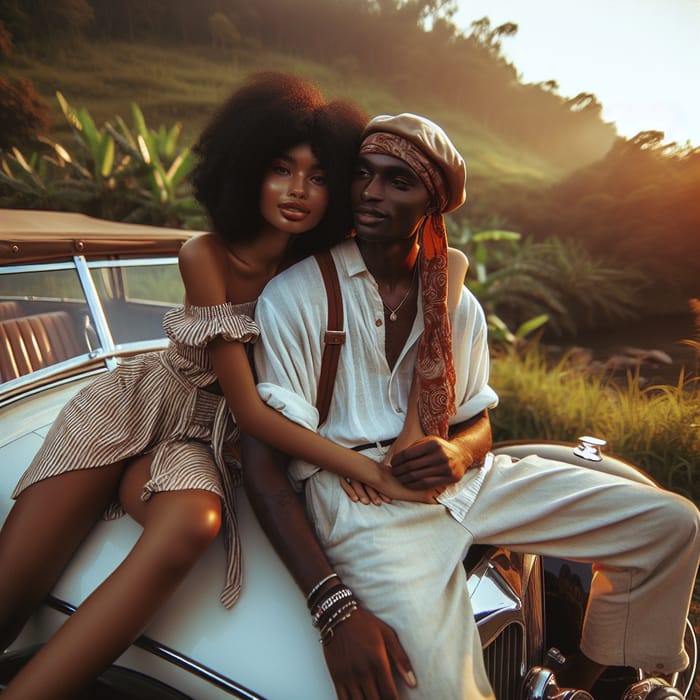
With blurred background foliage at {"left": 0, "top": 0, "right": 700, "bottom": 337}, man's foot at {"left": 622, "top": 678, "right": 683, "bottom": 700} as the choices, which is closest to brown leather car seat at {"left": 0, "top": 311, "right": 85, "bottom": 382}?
man's foot at {"left": 622, "top": 678, "right": 683, "bottom": 700}

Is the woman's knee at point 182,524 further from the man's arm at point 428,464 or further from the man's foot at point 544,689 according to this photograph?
the man's foot at point 544,689

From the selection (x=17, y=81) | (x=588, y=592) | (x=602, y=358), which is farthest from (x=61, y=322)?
(x=17, y=81)

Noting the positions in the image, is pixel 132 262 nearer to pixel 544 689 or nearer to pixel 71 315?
pixel 71 315

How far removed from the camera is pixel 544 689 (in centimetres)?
149

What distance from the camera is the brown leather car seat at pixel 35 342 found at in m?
2.24

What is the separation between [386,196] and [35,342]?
5.35 ft

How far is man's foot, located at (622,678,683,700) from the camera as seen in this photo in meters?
1.56

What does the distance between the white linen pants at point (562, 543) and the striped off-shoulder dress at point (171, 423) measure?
266 mm

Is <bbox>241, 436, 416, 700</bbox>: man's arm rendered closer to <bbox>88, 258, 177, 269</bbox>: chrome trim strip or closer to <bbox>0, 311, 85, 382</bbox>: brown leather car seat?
<bbox>0, 311, 85, 382</bbox>: brown leather car seat

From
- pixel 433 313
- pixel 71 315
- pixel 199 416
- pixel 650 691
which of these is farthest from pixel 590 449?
pixel 71 315

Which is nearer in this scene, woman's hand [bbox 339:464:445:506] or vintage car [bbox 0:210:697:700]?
vintage car [bbox 0:210:697:700]

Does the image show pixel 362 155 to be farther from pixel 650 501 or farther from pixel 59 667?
pixel 59 667

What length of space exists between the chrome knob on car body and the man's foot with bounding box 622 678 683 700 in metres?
0.62

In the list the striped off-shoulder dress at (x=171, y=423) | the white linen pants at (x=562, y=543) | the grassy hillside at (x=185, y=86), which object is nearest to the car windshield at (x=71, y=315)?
the striped off-shoulder dress at (x=171, y=423)
